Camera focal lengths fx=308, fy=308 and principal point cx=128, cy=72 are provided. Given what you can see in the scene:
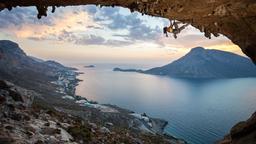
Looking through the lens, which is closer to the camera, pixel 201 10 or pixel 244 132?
pixel 201 10

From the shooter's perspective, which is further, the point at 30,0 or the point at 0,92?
the point at 0,92

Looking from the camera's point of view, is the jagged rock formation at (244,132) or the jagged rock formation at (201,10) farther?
the jagged rock formation at (244,132)

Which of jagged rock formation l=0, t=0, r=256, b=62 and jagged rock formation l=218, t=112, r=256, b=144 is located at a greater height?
jagged rock formation l=0, t=0, r=256, b=62

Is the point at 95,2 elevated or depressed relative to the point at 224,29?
elevated

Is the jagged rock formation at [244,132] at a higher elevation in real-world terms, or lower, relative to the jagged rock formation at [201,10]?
lower

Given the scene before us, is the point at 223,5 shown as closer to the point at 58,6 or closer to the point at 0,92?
the point at 58,6

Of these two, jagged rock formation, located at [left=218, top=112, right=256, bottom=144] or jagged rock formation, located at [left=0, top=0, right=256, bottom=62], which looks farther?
jagged rock formation, located at [left=218, top=112, right=256, bottom=144]

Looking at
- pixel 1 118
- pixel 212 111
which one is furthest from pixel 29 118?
pixel 212 111

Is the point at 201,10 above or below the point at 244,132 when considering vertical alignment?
above
